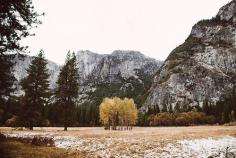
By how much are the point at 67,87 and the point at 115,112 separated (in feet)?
158

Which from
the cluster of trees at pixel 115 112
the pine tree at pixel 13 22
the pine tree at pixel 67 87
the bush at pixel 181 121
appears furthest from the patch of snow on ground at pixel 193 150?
the bush at pixel 181 121

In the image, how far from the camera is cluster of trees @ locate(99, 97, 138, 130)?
107 m

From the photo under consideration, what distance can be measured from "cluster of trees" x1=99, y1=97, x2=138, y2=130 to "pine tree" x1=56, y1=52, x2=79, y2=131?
4008 cm

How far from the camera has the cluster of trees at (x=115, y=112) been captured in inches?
4201

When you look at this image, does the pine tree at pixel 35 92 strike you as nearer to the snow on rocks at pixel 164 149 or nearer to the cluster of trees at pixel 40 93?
the cluster of trees at pixel 40 93

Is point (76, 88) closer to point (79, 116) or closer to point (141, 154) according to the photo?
point (141, 154)

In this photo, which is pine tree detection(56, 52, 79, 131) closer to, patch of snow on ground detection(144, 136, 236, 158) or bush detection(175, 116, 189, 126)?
patch of snow on ground detection(144, 136, 236, 158)

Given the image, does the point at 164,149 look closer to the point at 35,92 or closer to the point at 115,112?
the point at 35,92

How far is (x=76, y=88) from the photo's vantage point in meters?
62.7

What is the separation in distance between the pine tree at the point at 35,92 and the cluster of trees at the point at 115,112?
148 feet

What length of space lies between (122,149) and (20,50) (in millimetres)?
12009

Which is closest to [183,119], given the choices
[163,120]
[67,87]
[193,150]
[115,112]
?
[163,120]

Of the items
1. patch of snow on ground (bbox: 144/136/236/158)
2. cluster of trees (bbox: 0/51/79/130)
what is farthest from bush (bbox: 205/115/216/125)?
patch of snow on ground (bbox: 144/136/236/158)

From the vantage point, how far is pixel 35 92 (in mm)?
58188
